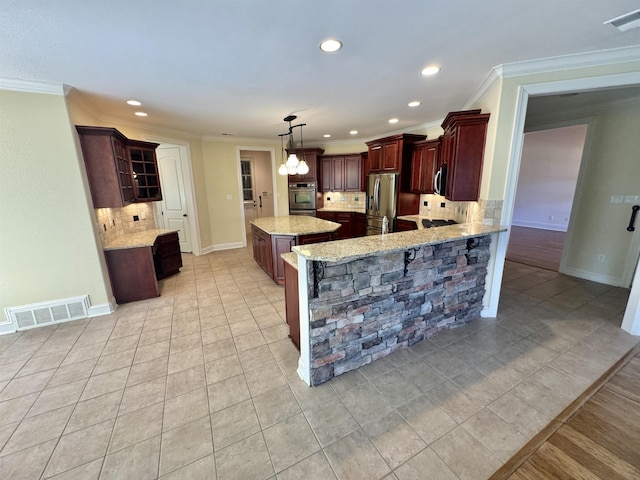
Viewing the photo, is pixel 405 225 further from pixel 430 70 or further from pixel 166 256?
pixel 166 256

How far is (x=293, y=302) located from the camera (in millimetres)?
2383

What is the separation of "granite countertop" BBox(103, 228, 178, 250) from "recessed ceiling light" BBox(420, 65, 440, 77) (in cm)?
386

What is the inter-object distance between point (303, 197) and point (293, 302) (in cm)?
460

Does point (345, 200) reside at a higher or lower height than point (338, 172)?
lower

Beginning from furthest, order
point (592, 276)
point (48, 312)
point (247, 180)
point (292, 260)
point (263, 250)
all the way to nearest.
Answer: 1. point (247, 180)
2. point (263, 250)
3. point (592, 276)
4. point (48, 312)
5. point (292, 260)

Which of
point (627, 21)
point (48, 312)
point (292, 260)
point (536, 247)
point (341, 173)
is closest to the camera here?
point (627, 21)

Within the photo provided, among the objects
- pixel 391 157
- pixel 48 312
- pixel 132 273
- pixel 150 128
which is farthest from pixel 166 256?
pixel 391 157

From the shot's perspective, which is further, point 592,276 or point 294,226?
point 294,226

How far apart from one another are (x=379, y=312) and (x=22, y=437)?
8.56 feet

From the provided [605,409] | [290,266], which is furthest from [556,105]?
[290,266]

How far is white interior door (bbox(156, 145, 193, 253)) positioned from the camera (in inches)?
206

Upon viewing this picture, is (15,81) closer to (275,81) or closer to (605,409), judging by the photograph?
(275,81)

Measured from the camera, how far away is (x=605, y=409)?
5.83 ft

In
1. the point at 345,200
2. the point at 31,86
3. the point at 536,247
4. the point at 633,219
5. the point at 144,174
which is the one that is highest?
the point at 31,86
